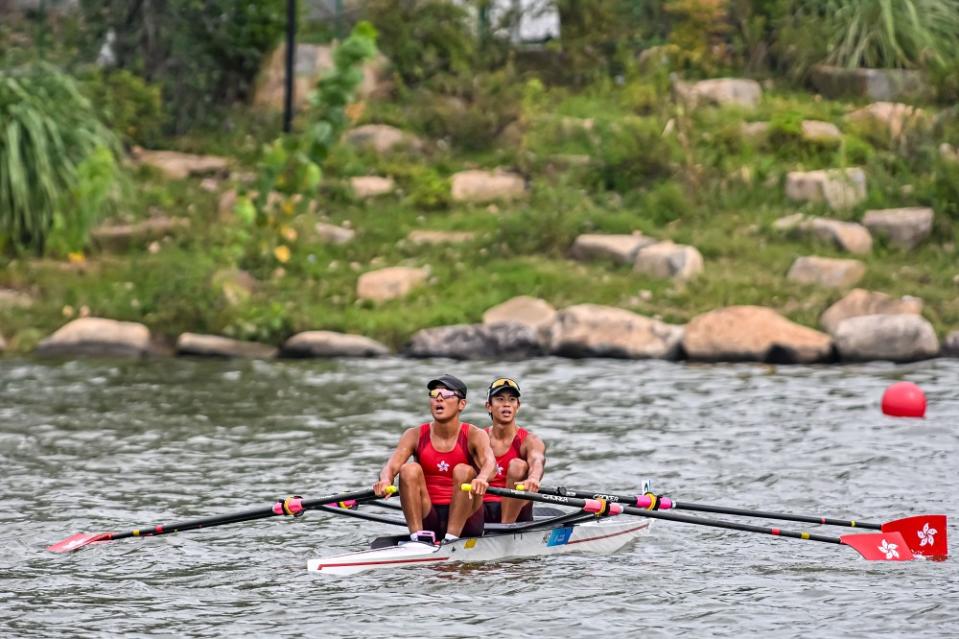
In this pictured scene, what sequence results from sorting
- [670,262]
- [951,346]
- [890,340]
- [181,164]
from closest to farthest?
[890,340]
[951,346]
[670,262]
[181,164]

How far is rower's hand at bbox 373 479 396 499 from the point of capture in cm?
1212

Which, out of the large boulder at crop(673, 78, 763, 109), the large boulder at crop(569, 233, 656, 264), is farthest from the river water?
the large boulder at crop(673, 78, 763, 109)

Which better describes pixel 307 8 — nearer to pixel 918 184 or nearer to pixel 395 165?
pixel 395 165

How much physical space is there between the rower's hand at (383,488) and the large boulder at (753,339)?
30.5 feet

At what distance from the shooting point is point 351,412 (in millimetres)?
18297

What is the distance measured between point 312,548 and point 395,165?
13004mm

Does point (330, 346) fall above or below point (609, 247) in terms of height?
below

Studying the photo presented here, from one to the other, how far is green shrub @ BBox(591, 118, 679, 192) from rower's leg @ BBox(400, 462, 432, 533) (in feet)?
42.0

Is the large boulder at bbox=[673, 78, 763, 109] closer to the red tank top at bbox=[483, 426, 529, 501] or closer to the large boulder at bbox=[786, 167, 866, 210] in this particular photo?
the large boulder at bbox=[786, 167, 866, 210]

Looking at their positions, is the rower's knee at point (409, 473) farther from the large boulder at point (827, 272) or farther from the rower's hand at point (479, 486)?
the large boulder at point (827, 272)

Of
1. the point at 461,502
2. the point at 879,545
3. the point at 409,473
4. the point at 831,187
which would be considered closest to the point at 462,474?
the point at 461,502

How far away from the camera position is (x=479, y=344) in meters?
21.2

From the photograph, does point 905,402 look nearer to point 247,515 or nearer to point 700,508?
point 700,508

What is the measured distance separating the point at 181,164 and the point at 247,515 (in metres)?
13.8
